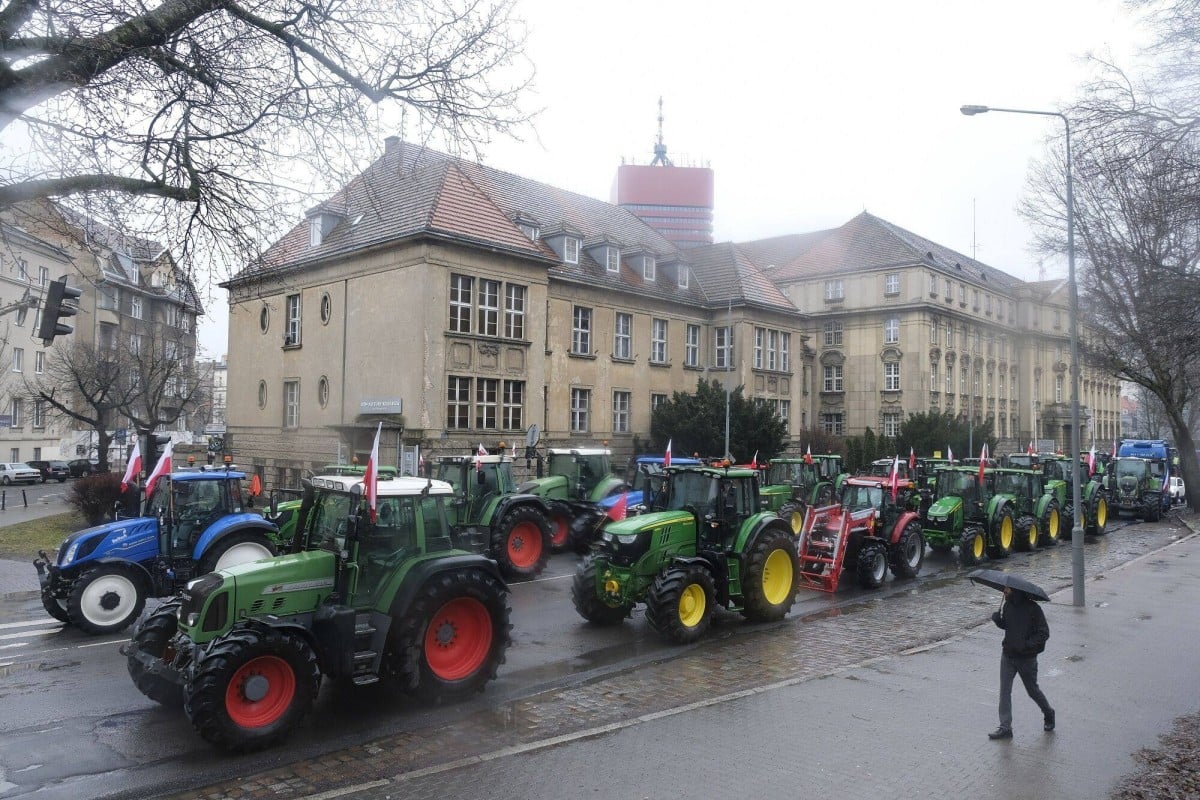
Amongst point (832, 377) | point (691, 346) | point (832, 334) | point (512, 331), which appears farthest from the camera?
point (832, 377)

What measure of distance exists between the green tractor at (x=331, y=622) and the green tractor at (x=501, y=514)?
7.14 m

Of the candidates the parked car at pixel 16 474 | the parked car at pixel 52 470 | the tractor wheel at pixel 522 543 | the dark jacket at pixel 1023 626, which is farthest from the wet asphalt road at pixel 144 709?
the parked car at pixel 52 470

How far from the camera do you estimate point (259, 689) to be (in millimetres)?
7320

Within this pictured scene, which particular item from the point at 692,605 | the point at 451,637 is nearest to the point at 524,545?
the point at 692,605

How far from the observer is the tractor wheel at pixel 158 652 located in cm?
776

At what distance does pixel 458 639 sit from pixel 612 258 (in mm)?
28993

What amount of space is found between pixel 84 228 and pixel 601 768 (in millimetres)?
7645

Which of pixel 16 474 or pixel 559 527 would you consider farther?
pixel 16 474

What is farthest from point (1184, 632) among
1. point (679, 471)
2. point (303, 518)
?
point (303, 518)

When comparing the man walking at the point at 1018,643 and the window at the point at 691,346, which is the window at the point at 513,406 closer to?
the window at the point at 691,346

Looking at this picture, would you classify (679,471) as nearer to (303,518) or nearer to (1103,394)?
(303,518)

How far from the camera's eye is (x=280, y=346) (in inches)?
1304

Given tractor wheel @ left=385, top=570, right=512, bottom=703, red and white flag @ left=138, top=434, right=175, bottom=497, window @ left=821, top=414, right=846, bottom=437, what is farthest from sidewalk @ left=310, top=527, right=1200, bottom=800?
window @ left=821, top=414, right=846, bottom=437

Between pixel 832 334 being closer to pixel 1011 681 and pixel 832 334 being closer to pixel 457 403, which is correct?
pixel 457 403
